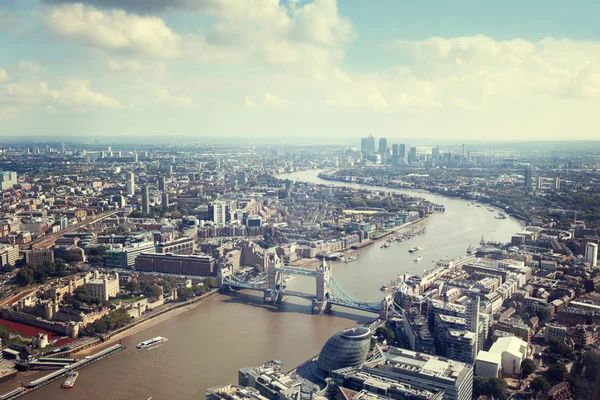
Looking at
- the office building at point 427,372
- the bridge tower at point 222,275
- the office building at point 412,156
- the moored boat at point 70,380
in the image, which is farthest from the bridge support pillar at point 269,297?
the office building at point 412,156

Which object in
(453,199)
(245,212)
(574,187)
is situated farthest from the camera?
(453,199)

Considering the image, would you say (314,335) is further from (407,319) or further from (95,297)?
(95,297)

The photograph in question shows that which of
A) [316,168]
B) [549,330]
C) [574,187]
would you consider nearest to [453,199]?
[574,187]

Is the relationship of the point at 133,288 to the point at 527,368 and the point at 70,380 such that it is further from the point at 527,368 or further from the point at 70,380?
the point at 527,368

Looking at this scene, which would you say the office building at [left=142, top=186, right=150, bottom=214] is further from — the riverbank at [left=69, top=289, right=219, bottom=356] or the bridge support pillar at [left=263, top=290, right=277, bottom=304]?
the bridge support pillar at [left=263, top=290, right=277, bottom=304]

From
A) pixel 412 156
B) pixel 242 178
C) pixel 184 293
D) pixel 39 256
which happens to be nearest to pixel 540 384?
pixel 184 293

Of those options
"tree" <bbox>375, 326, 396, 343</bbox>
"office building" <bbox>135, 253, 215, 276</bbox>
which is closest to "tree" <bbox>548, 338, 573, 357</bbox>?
"tree" <bbox>375, 326, 396, 343</bbox>

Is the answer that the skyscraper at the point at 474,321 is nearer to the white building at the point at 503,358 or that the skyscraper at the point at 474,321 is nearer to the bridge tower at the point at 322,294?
the white building at the point at 503,358
